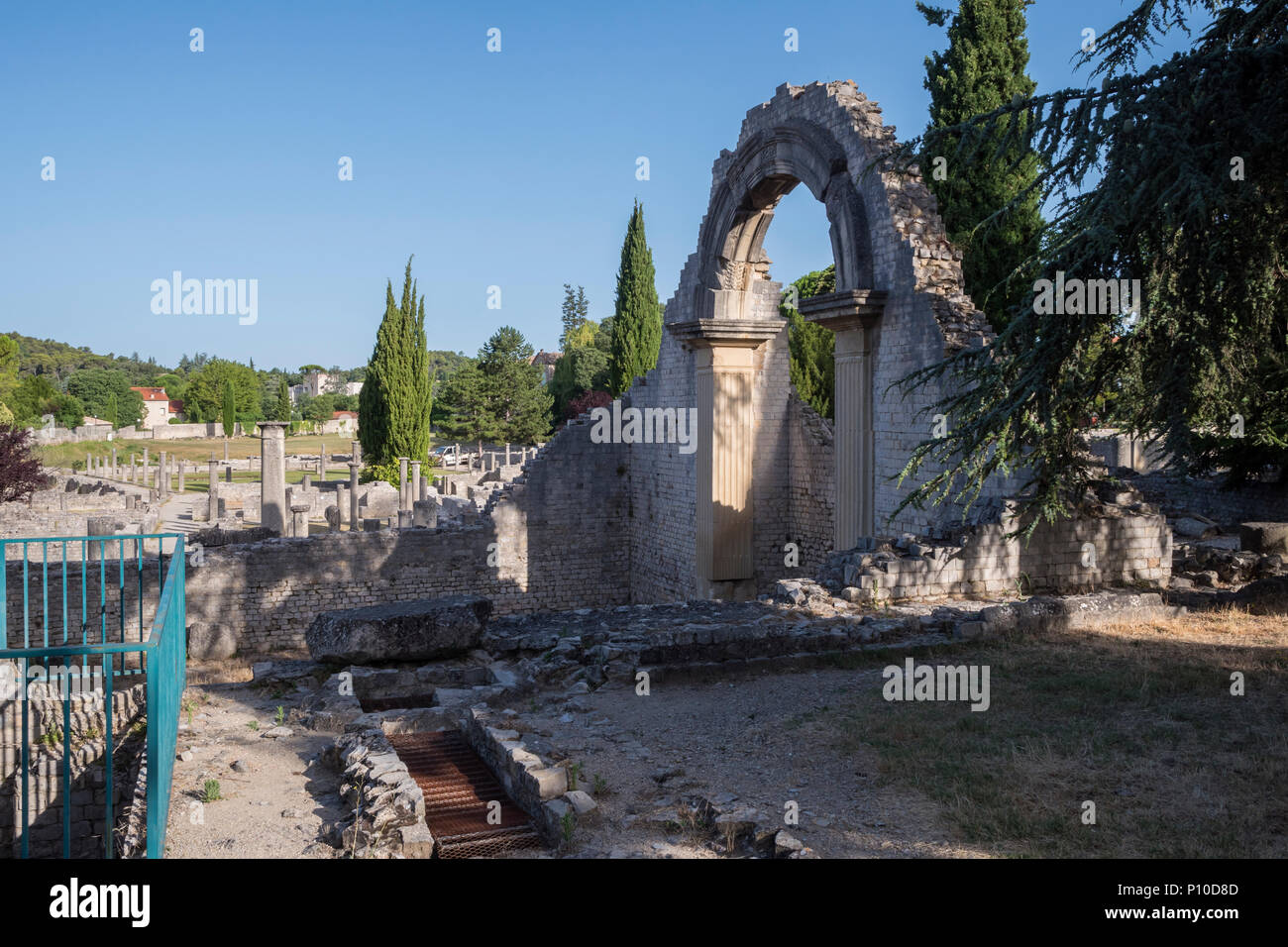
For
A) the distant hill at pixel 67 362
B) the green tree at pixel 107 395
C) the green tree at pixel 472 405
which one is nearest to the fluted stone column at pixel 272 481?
the green tree at pixel 472 405

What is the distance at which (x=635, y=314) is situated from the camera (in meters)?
34.9

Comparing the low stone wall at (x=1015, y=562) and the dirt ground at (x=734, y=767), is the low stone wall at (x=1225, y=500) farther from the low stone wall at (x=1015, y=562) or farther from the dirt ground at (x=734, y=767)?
the dirt ground at (x=734, y=767)

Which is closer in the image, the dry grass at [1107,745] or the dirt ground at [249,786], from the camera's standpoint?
the dry grass at [1107,745]

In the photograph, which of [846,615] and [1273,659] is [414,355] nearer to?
[846,615]

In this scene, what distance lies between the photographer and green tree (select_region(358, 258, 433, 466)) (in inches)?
1344

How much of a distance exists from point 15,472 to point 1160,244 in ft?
88.8

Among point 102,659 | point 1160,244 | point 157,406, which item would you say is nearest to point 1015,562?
point 1160,244

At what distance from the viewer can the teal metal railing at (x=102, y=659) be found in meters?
4.39

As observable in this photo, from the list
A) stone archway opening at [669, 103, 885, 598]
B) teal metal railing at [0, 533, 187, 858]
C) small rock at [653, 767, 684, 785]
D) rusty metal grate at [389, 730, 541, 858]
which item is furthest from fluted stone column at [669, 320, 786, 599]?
small rock at [653, 767, 684, 785]

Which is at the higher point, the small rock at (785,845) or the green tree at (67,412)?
the green tree at (67,412)

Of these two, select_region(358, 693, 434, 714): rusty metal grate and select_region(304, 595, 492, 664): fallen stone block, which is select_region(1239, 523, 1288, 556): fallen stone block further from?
select_region(358, 693, 434, 714): rusty metal grate

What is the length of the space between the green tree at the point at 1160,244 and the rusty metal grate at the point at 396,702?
4.65 meters

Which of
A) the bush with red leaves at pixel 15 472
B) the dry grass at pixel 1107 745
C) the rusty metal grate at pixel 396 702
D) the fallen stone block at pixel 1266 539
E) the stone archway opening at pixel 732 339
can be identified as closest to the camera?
the dry grass at pixel 1107 745

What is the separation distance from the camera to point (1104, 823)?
4.88 metres
